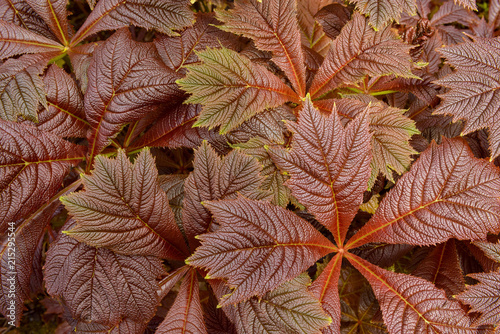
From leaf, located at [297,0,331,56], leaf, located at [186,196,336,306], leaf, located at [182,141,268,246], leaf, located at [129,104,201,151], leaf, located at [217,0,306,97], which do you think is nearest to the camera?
leaf, located at [186,196,336,306]

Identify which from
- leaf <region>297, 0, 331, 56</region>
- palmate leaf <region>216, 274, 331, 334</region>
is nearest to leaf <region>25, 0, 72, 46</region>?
leaf <region>297, 0, 331, 56</region>

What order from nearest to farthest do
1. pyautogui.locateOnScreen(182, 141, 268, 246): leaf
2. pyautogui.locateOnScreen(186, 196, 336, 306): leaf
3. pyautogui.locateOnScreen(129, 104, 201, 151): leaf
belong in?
pyautogui.locateOnScreen(186, 196, 336, 306): leaf → pyautogui.locateOnScreen(182, 141, 268, 246): leaf → pyautogui.locateOnScreen(129, 104, 201, 151): leaf

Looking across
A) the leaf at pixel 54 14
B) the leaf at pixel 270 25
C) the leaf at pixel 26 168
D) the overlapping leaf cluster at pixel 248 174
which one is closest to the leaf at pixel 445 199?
the overlapping leaf cluster at pixel 248 174

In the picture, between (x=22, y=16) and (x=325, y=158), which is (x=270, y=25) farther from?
(x=22, y=16)

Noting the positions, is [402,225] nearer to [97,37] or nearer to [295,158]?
[295,158]

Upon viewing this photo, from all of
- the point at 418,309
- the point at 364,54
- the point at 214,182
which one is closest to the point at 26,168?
the point at 214,182

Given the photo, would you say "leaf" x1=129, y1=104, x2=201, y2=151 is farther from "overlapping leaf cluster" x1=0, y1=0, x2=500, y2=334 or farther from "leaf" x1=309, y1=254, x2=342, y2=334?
"leaf" x1=309, y1=254, x2=342, y2=334

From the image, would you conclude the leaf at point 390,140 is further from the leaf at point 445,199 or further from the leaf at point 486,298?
the leaf at point 486,298

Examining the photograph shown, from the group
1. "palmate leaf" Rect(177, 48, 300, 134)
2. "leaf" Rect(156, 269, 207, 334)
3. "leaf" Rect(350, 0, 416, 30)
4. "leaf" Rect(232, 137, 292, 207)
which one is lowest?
"leaf" Rect(156, 269, 207, 334)
